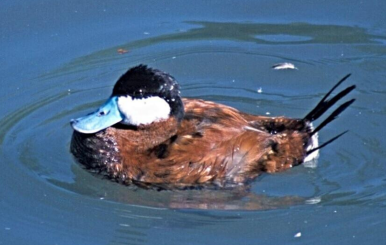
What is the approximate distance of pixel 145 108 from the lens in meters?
6.09

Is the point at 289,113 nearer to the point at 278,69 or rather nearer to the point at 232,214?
the point at 278,69

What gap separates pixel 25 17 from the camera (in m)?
7.95

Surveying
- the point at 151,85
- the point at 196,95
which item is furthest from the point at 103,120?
the point at 196,95

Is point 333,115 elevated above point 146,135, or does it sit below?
above

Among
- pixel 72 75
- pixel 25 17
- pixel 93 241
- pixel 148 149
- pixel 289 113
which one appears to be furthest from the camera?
pixel 25 17

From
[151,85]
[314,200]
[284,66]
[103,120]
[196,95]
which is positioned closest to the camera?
[314,200]

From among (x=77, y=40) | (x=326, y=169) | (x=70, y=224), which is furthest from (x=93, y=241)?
(x=77, y=40)

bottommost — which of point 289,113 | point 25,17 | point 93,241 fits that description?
point 93,241

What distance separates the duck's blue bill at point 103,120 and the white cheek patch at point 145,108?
0.04m

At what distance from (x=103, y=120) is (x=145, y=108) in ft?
0.89

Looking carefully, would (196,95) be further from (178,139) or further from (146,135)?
(178,139)

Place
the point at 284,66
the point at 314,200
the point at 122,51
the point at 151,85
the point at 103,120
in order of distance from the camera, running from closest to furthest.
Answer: the point at 314,200 < the point at 151,85 < the point at 103,120 < the point at 284,66 < the point at 122,51

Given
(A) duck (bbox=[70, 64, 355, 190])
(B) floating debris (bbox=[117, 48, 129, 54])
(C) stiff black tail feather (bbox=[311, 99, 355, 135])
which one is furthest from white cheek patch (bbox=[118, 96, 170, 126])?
(B) floating debris (bbox=[117, 48, 129, 54])

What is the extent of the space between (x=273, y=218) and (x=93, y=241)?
1.02 m
